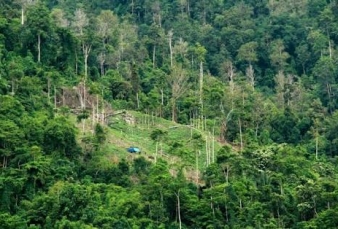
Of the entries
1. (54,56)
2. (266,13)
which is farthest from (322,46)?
(54,56)

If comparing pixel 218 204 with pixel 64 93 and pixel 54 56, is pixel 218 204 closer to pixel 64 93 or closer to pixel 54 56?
pixel 64 93

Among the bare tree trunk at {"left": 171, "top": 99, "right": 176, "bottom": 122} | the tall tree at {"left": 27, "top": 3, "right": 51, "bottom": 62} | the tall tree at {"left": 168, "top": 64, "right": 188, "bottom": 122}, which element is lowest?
the bare tree trunk at {"left": 171, "top": 99, "right": 176, "bottom": 122}

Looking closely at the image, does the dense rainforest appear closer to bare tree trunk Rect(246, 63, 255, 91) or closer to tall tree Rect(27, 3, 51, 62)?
tall tree Rect(27, 3, 51, 62)

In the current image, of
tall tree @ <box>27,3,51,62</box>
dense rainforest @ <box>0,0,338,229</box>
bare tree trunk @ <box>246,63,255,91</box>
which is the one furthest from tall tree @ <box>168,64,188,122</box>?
bare tree trunk @ <box>246,63,255,91</box>

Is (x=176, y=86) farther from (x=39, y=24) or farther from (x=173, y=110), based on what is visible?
(x=39, y=24)

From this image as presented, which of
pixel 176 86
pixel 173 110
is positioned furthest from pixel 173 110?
pixel 176 86

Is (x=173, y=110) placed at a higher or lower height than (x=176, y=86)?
lower

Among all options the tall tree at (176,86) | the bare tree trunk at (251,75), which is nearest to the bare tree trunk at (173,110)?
the tall tree at (176,86)

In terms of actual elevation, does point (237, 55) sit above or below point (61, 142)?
above

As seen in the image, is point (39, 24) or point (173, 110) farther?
point (173, 110)
